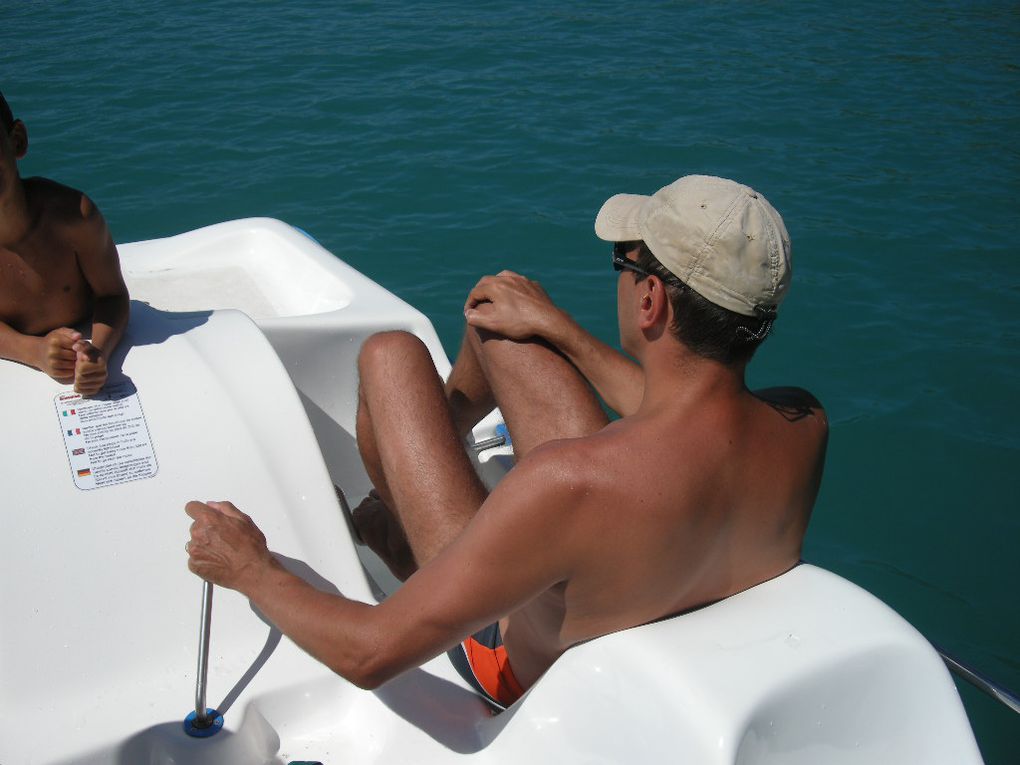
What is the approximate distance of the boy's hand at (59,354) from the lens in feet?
7.06

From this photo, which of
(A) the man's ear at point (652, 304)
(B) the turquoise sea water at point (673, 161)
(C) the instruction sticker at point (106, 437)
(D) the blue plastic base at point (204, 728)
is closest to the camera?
(A) the man's ear at point (652, 304)

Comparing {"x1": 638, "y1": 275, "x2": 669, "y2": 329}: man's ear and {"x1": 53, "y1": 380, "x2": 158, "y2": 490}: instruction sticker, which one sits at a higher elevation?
{"x1": 638, "y1": 275, "x2": 669, "y2": 329}: man's ear

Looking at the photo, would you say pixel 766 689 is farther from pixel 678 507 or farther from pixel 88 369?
pixel 88 369

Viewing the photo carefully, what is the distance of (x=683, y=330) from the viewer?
1546mm

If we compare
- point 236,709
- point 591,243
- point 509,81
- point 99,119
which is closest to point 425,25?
point 509,81

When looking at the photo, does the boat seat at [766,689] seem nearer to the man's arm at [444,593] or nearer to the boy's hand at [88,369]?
the man's arm at [444,593]

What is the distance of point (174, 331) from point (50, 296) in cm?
28

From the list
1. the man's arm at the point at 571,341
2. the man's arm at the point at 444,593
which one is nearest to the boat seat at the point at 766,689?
the man's arm at the point at 444,593

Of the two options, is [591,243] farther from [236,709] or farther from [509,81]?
[236,709]

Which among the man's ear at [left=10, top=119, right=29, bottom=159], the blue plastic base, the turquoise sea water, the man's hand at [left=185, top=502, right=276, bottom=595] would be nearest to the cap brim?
the man's hand at [left=185, top=502, right=276, bottom=595]

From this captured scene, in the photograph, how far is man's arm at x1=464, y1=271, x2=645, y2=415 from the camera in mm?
2170

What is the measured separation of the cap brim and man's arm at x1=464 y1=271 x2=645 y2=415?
431 millimetres

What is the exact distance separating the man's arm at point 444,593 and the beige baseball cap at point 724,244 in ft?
1.19

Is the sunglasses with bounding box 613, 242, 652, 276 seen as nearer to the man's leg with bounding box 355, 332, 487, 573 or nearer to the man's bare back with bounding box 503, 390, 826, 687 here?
the man's bare back with bounding box 503, 390, 826, 687
